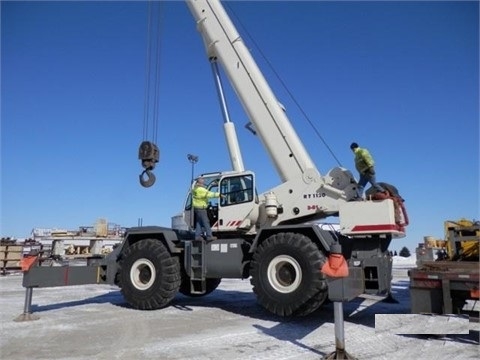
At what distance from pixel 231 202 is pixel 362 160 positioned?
3.07m

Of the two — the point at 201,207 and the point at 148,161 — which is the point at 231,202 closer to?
the point at 201,207

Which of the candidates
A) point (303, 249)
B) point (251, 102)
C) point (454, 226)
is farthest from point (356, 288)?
point (251, 102)

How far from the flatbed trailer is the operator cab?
3756 millimetres

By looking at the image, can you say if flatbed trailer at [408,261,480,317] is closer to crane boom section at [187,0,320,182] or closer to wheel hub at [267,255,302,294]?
wheel hub at [267,255,302,294]

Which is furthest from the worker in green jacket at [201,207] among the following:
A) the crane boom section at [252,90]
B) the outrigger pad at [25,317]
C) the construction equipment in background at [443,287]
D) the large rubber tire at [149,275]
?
the construction equipment in background at [443,287]

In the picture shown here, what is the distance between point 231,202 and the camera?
9.96 meters

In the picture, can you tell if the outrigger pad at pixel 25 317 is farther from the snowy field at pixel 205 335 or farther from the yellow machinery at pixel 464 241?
the yellow machinery at pixel 464 241

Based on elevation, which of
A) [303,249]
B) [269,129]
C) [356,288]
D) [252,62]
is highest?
[252,62]

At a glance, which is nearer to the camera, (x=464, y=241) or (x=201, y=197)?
(x=464, y=241)

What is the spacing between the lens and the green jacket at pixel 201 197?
9844 mm

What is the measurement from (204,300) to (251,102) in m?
5.35

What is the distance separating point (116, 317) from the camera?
874 centimetres

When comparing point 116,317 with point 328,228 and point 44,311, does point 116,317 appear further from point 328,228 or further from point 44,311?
point 328,228

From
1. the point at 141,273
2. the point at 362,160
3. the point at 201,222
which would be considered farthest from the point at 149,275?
the point at 362,160
